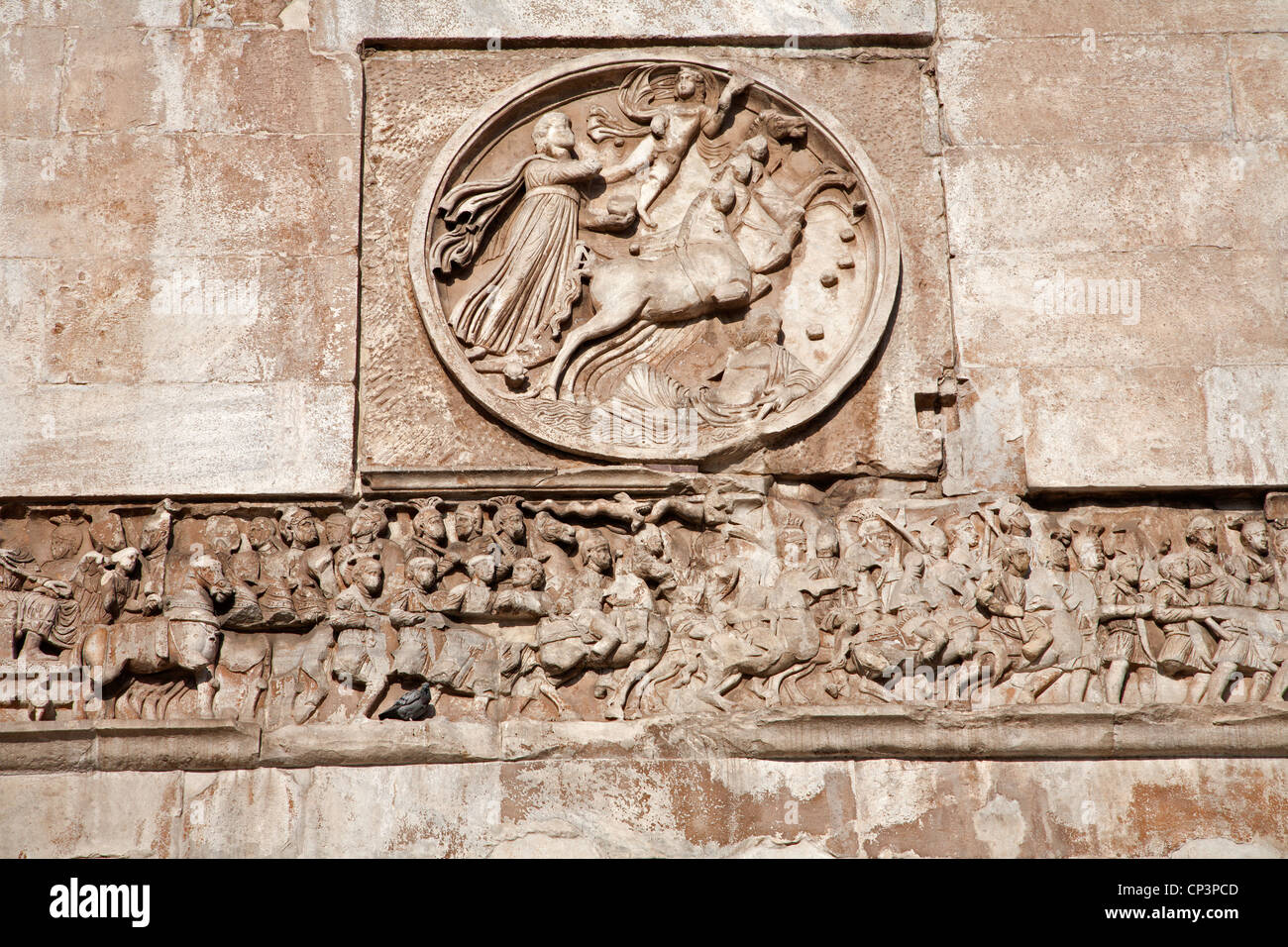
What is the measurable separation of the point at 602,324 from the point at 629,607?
4.59 feet

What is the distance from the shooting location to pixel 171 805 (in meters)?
6.41

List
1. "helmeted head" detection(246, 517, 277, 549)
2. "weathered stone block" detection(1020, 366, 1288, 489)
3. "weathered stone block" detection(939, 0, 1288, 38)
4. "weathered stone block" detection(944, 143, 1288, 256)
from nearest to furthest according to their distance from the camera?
1. "helmeted head" detection(246, 517, 277, 549)
2. "weathered stone block" detection(1020, 366, 1288, 489)
3. "weathered stone block" detection(944, 143, 1288, 256)
4. "weathered stone block" detection(939, 0, 1288, 38)

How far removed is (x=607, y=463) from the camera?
7.16 m

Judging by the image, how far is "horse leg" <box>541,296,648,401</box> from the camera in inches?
291

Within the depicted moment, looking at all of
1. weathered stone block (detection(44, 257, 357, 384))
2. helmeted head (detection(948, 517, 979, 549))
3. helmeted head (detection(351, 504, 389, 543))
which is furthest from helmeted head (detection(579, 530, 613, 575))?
helmeted head (detection(948, 517, 979, 549))

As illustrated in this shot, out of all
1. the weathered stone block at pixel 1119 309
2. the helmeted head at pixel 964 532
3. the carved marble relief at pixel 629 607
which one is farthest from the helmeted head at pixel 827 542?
the weathered stone block at pixel 1119 309

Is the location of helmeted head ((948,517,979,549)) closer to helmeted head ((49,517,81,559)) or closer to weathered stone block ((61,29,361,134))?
weathered stone block ((61,29,361,134))

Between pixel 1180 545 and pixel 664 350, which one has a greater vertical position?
pixel 664 350

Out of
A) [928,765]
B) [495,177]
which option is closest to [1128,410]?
[928,765]

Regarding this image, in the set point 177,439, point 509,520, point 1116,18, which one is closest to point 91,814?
point 177,439

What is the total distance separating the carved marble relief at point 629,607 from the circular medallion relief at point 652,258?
466 millimetres

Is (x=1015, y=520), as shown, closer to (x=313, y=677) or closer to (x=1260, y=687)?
(x=1260, y=687)
